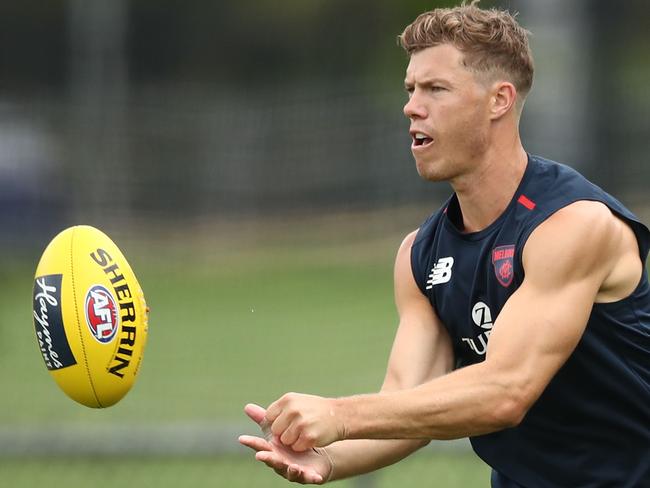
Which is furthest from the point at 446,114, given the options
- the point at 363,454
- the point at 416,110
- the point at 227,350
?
the point at 227,350

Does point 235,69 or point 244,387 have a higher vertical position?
point 235,69

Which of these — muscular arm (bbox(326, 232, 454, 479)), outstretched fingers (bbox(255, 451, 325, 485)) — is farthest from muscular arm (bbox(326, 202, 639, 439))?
muscular arm (bbox(326, 232, 454, 479))

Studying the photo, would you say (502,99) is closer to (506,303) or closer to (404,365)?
(506,303)

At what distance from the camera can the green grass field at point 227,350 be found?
887cm

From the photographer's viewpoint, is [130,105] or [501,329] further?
[130,105]

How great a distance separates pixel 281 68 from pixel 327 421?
24.3m

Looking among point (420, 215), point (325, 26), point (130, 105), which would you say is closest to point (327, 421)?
point (420, 215)

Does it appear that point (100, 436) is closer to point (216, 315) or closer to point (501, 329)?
point (501, 329)

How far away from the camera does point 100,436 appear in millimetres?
7426

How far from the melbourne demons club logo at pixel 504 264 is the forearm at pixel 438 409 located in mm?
460

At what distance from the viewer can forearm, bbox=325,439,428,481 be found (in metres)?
4.97

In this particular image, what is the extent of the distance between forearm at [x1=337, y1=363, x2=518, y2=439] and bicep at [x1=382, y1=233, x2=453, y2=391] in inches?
32.2

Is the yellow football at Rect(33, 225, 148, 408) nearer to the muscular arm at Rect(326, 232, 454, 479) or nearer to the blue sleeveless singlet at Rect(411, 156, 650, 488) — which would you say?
the muscular arm at Rect(326, 232, 454, 479)

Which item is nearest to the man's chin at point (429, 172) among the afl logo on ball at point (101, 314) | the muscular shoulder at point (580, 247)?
the muscular shoulder at point (580, 247)
